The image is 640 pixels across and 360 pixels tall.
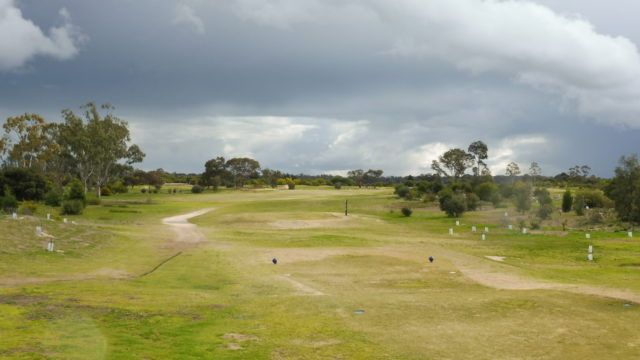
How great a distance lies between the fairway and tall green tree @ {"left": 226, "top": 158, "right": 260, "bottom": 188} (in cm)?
12392

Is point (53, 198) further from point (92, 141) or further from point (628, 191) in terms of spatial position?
point (628, 191)

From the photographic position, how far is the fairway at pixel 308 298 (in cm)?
1348

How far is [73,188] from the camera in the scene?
7856 cm

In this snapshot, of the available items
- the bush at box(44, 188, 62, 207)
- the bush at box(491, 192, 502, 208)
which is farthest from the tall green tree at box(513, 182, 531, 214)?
the bush at box(44, 188, 62, 207)

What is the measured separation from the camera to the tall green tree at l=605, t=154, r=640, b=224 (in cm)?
6100

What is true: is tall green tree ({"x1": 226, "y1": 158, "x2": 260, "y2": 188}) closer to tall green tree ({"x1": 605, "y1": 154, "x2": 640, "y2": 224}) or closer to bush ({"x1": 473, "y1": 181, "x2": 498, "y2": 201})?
bush ({"x1": 473, "y1": 181, "x2": 498, "y2": 201})

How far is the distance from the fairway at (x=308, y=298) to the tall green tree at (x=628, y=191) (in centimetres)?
1838

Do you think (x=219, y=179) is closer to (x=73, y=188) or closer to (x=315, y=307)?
(x=73, y=188)

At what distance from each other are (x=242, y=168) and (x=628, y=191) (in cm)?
12493

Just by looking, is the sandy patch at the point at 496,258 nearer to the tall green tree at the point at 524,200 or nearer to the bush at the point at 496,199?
the tall green tree at the point at 524,200

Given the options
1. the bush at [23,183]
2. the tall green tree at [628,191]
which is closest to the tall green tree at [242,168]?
the bush at [23,183]

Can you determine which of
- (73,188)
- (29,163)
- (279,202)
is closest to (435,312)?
(73,188)

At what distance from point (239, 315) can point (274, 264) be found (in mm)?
14719

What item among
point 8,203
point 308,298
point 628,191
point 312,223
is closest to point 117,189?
point 8,203
